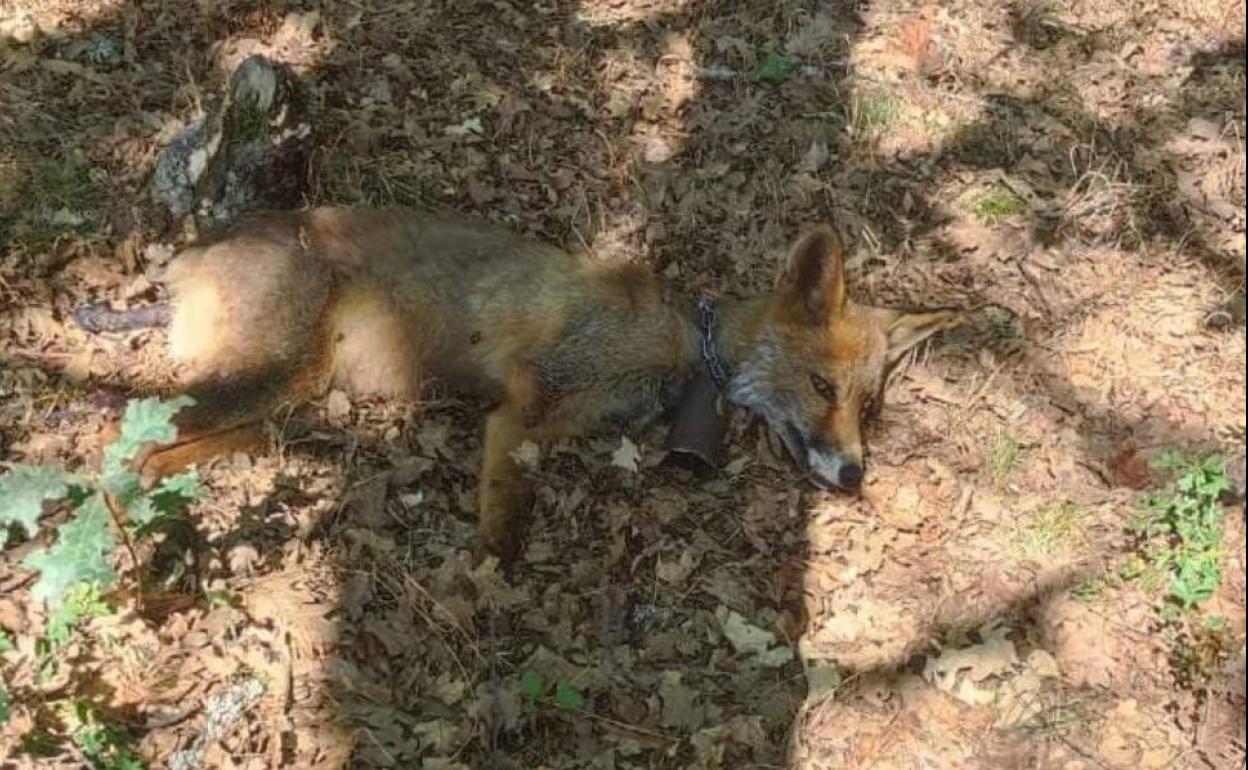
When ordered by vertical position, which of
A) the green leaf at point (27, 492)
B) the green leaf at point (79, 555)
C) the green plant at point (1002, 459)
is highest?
the green leaf at point (27, 492)

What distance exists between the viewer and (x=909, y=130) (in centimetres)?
800

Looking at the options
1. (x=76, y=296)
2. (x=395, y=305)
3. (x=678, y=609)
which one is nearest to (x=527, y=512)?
(x=678, y=609)

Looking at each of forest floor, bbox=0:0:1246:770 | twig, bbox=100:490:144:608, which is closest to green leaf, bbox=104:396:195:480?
twig, bbox=100:490:144:608

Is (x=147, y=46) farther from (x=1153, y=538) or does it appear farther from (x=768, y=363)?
(x=1153, y=538)

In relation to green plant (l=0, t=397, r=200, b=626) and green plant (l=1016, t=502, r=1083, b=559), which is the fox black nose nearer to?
green plant (l=1016, t=502, r=1083, b=559)

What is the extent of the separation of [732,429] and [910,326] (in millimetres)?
1169

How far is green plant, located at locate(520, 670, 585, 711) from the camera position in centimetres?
509

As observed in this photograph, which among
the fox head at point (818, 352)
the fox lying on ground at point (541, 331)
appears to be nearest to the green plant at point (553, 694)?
the fox lying on ground at point (541, 331)

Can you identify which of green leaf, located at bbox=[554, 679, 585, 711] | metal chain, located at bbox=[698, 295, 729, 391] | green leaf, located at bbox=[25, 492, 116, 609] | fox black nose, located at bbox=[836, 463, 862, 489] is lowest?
fox black nose, located at bbox=[836, 463, 862, 489]

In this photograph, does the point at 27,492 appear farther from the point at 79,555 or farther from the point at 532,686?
the point at 532,686

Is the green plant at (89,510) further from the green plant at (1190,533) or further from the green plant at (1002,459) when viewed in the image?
the green plant at (1190,533)

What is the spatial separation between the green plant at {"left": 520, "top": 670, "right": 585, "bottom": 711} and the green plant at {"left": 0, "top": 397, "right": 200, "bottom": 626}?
5.42 ft

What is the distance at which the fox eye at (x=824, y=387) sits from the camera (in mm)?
6453

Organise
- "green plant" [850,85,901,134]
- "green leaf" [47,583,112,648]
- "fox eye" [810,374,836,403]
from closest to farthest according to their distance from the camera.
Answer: "green leaf" [47,583,112,648] → "fox eye" [810,374,836,403] → "green plant" [850,85,901,134]
